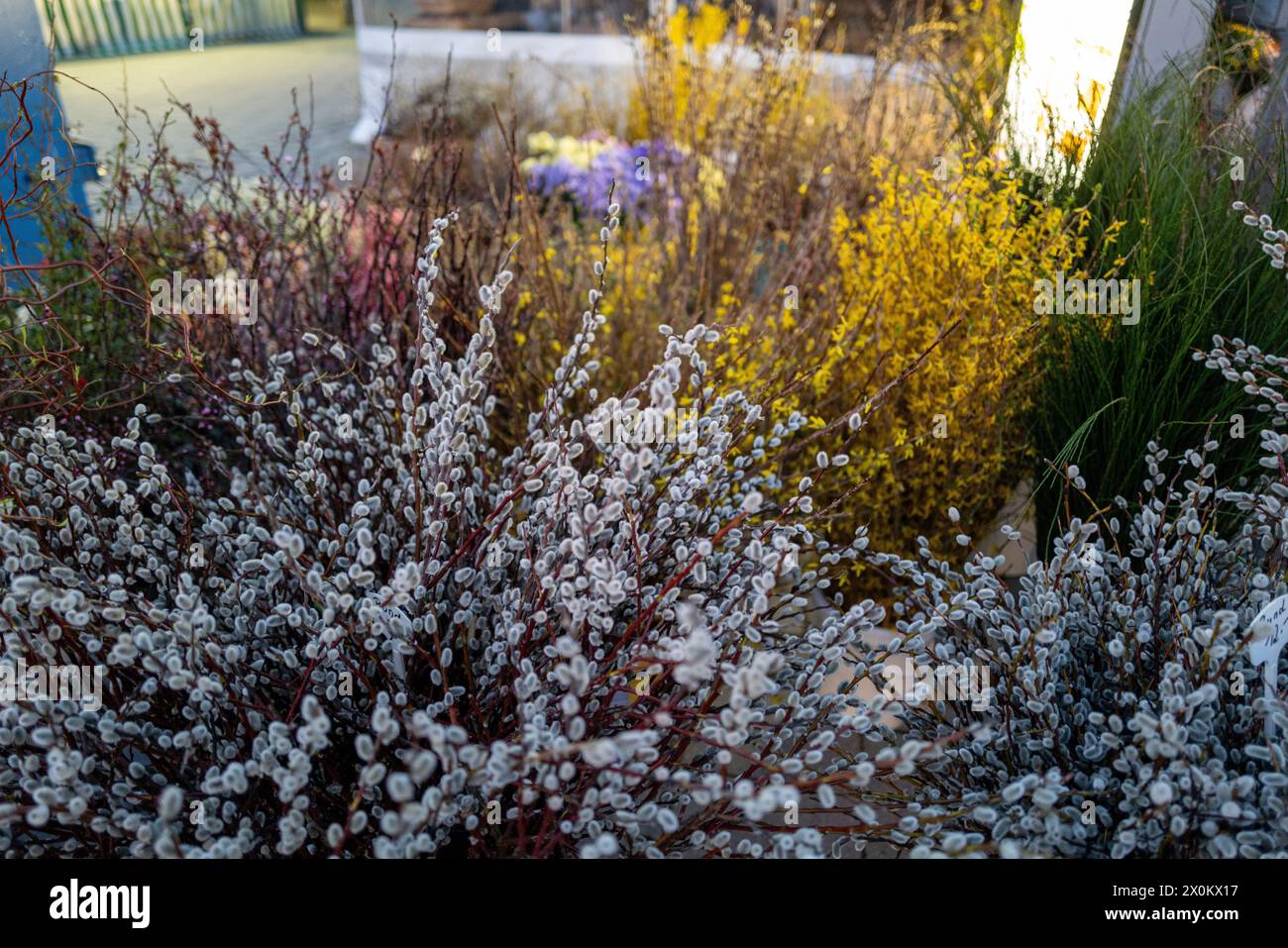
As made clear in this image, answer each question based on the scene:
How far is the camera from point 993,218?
1.80m

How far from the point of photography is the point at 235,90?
178 inches

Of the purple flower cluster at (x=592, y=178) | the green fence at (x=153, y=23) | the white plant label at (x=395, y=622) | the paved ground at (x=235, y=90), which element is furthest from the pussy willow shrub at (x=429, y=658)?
the purple flower cluster at (x=592, y=178)

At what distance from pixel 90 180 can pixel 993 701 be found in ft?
7.80

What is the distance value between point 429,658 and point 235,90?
453cm

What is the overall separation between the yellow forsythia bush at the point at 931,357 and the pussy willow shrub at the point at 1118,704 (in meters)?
0.44

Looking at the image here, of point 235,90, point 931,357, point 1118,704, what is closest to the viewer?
point 1118,704

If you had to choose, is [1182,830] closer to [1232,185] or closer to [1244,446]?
[1244,446]

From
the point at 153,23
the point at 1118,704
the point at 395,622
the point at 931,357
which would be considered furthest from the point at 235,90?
the point at 1118,704

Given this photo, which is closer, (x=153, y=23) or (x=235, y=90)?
(x=153, y=23)

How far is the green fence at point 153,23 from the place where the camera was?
359cm

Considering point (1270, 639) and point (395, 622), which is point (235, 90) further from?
point (1270, 639)

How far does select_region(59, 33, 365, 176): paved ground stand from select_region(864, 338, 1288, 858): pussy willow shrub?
209 cm

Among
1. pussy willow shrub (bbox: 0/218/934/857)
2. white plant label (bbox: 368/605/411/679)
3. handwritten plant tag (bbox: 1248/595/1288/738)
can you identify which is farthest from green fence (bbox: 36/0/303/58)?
handwritten plant tag (bbox: 1248/595/1288/738)
